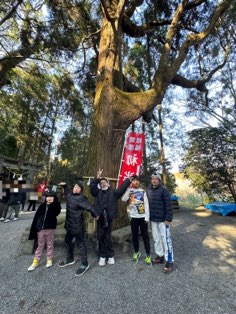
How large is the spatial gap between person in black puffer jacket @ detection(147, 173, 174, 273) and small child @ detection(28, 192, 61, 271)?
1714 millimetres

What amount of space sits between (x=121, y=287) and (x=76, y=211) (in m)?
1.35

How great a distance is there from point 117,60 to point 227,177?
10307mm

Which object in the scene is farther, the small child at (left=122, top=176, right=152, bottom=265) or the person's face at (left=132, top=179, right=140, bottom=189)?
the person's face at (left=132, top=179, right=140, bottom=189)

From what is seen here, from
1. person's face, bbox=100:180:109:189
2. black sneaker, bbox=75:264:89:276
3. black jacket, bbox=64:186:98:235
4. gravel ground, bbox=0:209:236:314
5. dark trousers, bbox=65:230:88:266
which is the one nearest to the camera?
gravel ground, bbox=0:209:236:314

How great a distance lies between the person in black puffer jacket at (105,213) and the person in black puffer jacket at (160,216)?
1.68ft

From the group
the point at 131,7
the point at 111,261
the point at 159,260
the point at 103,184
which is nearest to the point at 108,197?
the point at 103,184

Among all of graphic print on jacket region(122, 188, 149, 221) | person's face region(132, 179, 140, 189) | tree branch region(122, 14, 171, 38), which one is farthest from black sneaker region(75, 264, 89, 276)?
tree branch region(122, 14, 171, 38)

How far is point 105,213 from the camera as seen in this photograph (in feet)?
12.5

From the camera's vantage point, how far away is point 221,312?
244cm

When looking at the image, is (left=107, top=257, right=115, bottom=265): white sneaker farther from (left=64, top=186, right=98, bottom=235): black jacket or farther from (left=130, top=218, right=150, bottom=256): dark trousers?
(left=64, top=186, right=98, bottom=235): black jacket

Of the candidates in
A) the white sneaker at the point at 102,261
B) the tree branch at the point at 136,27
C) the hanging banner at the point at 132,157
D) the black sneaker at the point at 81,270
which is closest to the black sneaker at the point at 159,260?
the white sneaker at the point at 102,261

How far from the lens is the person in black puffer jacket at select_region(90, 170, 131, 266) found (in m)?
3.78

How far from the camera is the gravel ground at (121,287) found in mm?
2531

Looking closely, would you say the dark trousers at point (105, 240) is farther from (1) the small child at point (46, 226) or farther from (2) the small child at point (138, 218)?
(1) the small child at point (46, 226)
